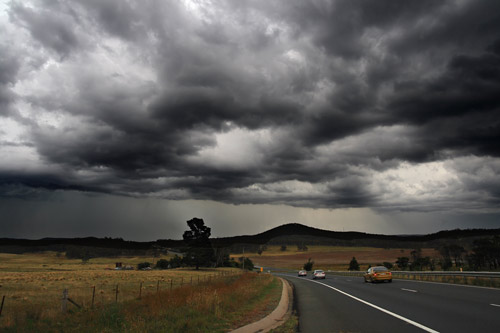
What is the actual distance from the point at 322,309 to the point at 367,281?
20.5 metres

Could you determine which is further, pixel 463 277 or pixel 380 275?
pixel 380 275

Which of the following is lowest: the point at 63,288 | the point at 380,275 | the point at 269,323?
the point at 63,288

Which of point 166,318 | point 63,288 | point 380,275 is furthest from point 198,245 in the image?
point 166,318

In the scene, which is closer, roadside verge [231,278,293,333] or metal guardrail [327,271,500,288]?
roadside verge [231,278,293,333]

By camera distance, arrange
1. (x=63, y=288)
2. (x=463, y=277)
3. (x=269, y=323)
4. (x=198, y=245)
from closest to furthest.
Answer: (x=269, y=323) < (x=463, y=277) < (x=63, y=288) < (x=198, y=245)

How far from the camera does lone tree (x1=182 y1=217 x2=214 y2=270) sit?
300 ft

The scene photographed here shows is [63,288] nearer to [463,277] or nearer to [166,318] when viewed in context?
[166,318]

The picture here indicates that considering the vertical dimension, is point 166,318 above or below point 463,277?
above

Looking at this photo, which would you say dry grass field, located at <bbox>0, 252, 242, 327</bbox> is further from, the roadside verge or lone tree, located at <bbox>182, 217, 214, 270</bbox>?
lone tree, located at <bbox>182, 217, 214, 270</bbox>

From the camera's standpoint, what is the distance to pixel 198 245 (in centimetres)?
9344

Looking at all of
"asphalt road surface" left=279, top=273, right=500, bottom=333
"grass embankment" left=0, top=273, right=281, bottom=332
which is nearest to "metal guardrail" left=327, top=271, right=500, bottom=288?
"asphalt road surface" left=279, top=273, right=500, bottom=333

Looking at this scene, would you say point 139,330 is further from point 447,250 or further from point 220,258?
point 447,250

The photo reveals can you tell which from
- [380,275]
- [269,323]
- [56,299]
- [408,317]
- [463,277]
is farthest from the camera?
[380,275]

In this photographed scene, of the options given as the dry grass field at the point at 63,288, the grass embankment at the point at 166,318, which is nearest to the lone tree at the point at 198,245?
the dry grass field at the point at 63,288
